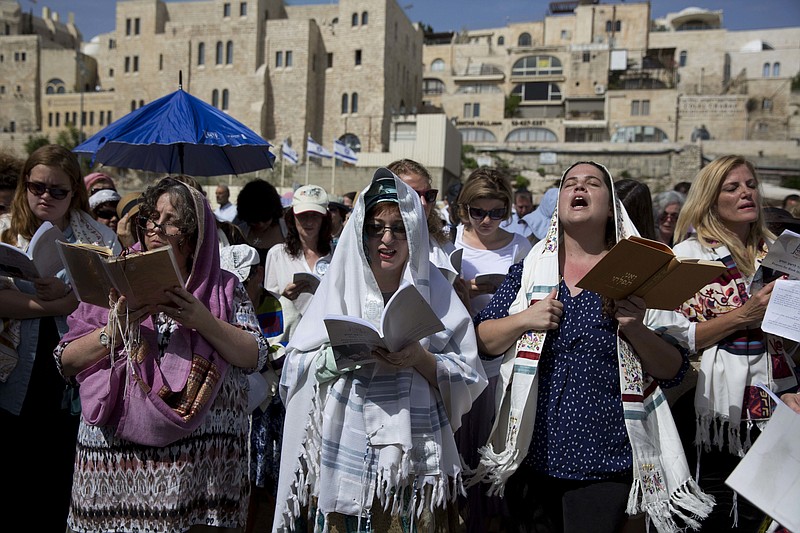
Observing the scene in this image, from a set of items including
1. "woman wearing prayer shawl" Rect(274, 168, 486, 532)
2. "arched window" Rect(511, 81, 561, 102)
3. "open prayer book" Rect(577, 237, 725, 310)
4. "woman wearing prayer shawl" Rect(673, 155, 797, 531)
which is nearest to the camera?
"open prayer book" Rect(577, 237, 725, 310)

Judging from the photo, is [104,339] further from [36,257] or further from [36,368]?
[36,368]

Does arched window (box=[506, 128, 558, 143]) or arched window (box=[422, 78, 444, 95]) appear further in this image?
arched window (box=[422, 78, 444, 95])

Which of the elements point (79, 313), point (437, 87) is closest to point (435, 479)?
point (79, 313)

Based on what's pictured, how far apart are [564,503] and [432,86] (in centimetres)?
5855

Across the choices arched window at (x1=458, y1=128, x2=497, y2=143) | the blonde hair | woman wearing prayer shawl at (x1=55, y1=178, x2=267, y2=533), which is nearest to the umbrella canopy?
woman wearing prayer shawl at (x1=55, y1=178, x2=267, y2=533)

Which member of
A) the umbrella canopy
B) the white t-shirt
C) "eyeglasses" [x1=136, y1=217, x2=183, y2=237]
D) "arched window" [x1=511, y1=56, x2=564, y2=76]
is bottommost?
the white t-shirt

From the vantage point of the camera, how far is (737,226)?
3.30 meters

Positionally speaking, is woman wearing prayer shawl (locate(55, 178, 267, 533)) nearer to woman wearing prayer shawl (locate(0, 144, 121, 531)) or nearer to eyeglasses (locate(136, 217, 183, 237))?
eyeglasses (locate(136, 217, 183, 237))

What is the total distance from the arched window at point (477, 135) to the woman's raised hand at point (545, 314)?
157 feet

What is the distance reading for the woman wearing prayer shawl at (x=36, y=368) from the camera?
3.19 m

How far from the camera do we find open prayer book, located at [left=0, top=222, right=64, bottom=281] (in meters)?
2.87

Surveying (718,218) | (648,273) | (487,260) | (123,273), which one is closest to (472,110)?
(487,260)

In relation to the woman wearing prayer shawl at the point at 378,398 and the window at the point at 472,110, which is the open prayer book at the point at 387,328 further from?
the window at the point at 472,110

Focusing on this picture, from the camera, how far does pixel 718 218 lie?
3.32 m
